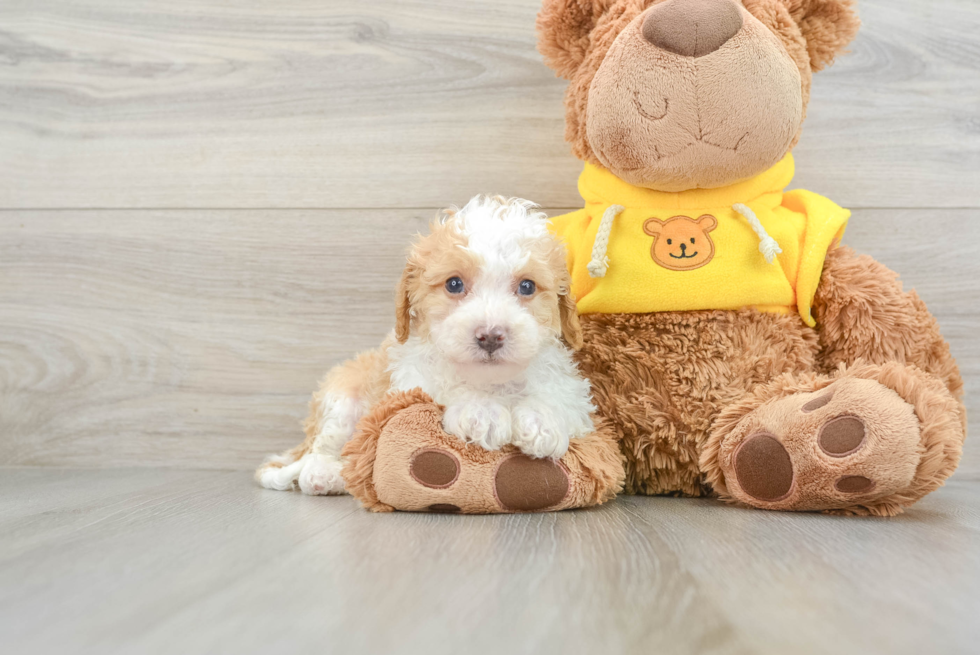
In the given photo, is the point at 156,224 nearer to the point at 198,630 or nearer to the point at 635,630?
the point at 198,630

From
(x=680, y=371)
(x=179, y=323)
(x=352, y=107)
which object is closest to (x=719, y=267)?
(x=680, y=371)

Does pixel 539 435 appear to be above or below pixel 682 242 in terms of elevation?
below

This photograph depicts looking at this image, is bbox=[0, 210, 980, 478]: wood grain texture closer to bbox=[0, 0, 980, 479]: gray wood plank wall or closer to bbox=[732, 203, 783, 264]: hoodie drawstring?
bbox=[0, 0, 980, 479]: gray wood plank wall

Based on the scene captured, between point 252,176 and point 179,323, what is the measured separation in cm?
30

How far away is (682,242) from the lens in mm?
958

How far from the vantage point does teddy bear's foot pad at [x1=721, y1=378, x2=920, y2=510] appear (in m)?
0.78

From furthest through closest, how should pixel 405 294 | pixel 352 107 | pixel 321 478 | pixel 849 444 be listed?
pixel 352 107
pixel 321 478
pixel 405 294
pixel 849 444

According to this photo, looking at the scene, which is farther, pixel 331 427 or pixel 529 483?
pixel 331 427

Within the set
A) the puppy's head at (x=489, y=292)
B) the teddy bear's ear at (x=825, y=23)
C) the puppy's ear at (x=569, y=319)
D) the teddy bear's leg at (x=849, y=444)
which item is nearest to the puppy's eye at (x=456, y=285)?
the puppy's head at (x=489, y=292)

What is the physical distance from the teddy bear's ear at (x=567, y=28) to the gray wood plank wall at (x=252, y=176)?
24 centimetres

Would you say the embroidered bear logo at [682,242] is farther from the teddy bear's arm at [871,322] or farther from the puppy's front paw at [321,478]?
the puppy's front paw at [321,478]

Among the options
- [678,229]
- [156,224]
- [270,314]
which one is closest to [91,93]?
[156,224]

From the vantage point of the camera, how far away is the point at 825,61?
1032 mm

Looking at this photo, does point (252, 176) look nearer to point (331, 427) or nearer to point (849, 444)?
point (331, 427)
